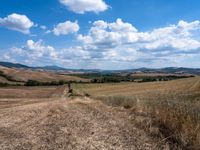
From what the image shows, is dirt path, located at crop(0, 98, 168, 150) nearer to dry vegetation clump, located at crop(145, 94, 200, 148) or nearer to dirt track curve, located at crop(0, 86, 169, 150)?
dirt track curve, located at crop(0, 86, 169, 150)

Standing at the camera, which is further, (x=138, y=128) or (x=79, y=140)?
(x=138, y=128)

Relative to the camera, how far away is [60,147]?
1065 centimetres

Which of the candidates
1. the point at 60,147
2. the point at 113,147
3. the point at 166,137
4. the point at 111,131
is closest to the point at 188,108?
the point at 166,137

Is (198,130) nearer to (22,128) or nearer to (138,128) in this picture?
(138,128)

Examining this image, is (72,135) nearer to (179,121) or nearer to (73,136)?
(73,136)

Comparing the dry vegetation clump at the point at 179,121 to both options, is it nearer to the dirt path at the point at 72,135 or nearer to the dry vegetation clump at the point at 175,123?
the dry vegetation clump at the point at 175,123

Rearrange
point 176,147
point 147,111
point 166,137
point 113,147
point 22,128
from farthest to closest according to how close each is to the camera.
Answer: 1. point 147,111
2. point 22,128
3. point 166,137
4. point 113,147
5. point 176,147

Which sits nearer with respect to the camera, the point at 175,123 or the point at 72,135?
the point at 72,135

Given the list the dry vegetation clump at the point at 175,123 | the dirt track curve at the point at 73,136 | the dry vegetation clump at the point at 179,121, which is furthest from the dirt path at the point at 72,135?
the dry vegetation clump at the point at 179,121

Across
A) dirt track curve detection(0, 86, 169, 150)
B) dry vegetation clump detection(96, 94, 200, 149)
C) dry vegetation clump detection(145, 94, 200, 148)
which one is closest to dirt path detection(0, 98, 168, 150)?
dirt track curve detection(0, 86, 169, 150)

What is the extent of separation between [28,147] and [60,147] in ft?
3.23

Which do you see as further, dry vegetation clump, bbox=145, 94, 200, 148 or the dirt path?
the dirt path

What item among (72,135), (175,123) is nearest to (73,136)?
(72,135)

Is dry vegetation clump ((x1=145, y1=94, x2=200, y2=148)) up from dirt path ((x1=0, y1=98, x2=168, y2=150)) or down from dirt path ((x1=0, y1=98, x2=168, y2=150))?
up
